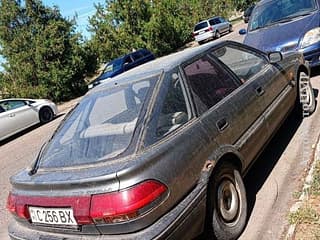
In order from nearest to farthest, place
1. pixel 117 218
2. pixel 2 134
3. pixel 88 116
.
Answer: pixel 117 218
pixel 88 116
pixel 2 134

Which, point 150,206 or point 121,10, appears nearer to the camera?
point 150,206

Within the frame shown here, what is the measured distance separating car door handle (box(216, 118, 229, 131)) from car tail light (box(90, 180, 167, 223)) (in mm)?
1144

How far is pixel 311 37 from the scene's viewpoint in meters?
7.40

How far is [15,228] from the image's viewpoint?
339cm

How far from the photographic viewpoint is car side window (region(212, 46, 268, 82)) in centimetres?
457

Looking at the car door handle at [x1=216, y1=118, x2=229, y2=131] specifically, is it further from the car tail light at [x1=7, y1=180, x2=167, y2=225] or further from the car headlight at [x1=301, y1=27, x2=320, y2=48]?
the car headlight at [x1=301, y1=27, x2=320, y2=48]

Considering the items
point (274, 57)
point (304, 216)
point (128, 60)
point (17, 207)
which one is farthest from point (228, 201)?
point (128, 60)

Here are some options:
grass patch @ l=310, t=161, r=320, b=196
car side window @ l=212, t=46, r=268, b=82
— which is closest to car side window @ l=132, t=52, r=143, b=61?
car side window @ l=212, t=46, r=268, b=82

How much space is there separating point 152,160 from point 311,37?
18.2ft

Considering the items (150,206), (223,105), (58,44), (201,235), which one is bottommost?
(201,235)

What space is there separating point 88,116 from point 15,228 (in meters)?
1.17

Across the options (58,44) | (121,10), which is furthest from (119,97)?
(121,10)

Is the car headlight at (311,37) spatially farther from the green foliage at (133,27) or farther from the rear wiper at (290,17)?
the green foliage at (133,27)

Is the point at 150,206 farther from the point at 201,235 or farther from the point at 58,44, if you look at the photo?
the point at 58,44
